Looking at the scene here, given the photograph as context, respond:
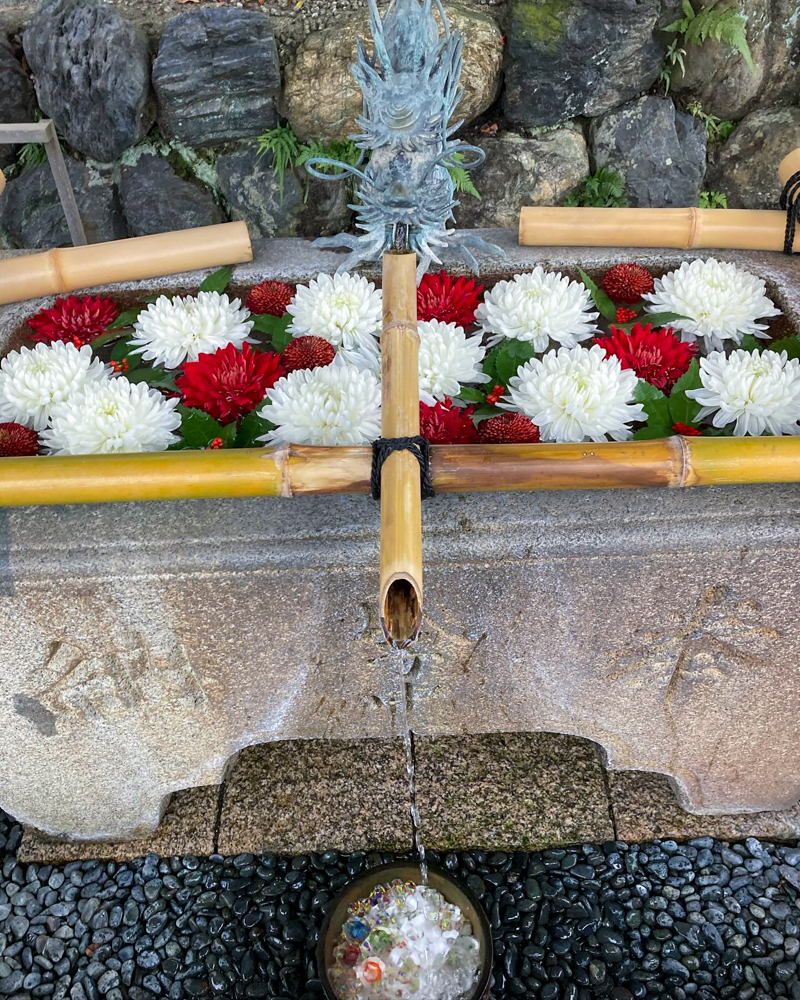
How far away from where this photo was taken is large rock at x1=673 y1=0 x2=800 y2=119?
10.0 ft

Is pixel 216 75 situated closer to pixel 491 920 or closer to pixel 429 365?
pixel 429 365

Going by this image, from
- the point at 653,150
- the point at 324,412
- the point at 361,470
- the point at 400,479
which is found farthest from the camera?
the point at 653,150

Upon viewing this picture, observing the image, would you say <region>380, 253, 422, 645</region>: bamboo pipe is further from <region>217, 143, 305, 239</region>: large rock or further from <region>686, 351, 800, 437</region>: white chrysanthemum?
<region>217, 143, 305, 239</region>: large rock

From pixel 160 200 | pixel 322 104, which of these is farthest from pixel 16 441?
pixel 322 104

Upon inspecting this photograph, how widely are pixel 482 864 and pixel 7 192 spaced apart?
10.3ft

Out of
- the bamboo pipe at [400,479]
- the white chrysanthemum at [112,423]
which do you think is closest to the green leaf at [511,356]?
the bamboo pipe at [400,479]

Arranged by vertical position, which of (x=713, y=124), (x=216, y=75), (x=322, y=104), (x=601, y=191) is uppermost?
(x=216, y=75)

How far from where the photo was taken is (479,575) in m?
1.57

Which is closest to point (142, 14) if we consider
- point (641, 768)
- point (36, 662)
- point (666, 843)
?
point (36, 662)

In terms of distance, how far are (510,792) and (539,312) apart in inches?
52.7

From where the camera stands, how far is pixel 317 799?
2215mm

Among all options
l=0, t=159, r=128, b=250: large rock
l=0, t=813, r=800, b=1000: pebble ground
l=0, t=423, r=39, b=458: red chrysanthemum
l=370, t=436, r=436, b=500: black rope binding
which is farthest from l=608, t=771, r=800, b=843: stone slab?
l=0, t=159, r=128, b=250: large rock

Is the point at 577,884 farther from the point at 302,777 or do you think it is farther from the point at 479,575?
the point at 479,575

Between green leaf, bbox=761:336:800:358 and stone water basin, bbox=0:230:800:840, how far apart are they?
0.38 ft
